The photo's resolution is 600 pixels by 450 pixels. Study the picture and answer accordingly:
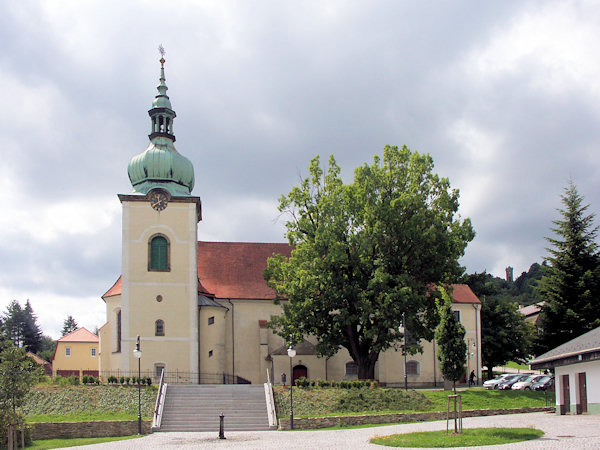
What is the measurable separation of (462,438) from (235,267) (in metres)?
29.1

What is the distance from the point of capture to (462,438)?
64.6 ft

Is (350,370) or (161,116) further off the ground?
(161,116)

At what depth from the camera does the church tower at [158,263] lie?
39750 mm

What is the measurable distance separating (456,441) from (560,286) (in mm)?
22841

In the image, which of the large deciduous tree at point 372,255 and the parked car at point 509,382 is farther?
the parked car at point 509,382

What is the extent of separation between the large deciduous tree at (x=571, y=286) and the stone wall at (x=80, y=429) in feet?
78.8

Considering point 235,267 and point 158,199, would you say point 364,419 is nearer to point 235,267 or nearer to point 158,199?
point 158,199

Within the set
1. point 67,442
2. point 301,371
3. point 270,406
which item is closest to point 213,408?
point 270,406

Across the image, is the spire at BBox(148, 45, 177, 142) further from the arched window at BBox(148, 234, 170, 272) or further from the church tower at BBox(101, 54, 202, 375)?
the arched window at BBox(148, 234, 170, 272)

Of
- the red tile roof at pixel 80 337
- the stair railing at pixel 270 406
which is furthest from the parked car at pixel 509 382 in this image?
the red tile roof at pixel 80 337

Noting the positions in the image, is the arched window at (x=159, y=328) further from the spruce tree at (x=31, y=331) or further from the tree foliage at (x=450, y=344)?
the spruce tree at (x=31, y=331)

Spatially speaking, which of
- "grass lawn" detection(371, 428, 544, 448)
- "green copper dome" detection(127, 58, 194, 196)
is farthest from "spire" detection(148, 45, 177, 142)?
"grass lawn" detection(371, 428, 544, 448)

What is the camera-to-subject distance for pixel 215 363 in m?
42.3

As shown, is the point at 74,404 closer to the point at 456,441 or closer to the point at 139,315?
the point at 139,315
